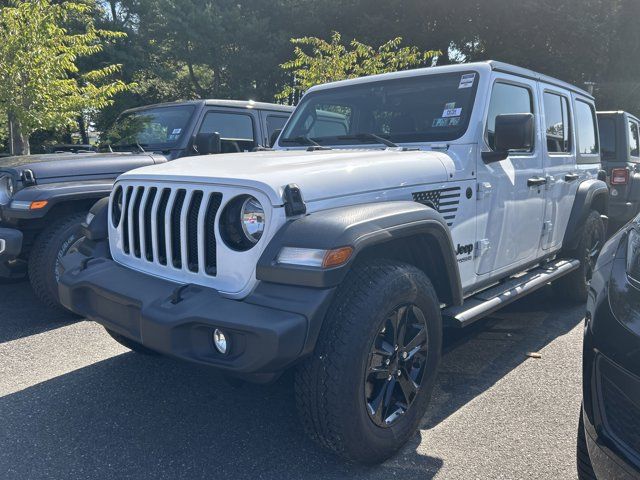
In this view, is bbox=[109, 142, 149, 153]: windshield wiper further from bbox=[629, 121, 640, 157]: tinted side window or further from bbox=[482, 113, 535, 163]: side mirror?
bbox=[629, 121, 640, 157]: tinted side window

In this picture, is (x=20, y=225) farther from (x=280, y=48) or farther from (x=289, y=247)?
(x=280, y=48)

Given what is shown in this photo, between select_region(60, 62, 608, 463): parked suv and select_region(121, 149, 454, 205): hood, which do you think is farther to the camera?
select_region(121, 149, 454, 205): hood

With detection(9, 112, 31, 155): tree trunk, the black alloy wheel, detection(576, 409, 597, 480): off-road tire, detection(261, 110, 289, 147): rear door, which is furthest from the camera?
detection(9, 112, 31, 155): tree trunk

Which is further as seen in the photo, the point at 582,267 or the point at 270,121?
the point at 270,121

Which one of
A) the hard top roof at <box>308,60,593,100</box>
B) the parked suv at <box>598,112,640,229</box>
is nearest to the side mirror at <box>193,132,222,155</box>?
the hard top roof at <box>308,60,593,100</box>

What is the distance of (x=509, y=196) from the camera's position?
3598mm

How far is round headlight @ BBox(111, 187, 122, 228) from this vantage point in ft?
9.87

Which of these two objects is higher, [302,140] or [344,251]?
[302,140]

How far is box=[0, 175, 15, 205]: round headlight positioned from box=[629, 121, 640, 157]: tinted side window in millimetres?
8180

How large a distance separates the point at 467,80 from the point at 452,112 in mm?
251

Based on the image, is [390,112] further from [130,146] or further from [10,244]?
[130,146]

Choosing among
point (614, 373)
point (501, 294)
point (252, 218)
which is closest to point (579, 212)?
point (501, 294)

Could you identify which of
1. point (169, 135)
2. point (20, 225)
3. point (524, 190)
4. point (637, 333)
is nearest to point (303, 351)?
point (637, 333)

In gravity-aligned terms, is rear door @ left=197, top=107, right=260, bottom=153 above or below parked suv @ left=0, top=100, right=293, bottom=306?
above
